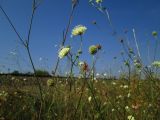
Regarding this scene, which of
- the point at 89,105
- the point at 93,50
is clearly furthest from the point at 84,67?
the point at 89,105

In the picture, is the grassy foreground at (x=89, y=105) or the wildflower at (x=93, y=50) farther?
the grassy foreground at (x=89, y=105)

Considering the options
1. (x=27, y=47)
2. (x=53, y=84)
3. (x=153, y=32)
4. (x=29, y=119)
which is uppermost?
(x=153, y=32)

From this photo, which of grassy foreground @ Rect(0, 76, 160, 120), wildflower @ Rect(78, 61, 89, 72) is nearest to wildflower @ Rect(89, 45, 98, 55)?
wildflower @ Rect(78, 61, 89, 72)

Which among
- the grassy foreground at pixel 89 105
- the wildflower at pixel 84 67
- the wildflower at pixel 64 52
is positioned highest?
the wildflower at pixel 64 52

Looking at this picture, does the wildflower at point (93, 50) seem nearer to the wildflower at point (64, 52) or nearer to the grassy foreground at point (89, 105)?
the wildflower at point (64, 52)

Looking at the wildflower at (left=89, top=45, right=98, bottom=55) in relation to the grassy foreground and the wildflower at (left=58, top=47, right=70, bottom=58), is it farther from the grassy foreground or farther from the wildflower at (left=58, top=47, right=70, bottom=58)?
the grassy foreground

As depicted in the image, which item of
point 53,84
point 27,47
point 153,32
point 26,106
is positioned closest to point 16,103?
point 26,106

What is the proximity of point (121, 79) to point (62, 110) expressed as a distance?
275cm

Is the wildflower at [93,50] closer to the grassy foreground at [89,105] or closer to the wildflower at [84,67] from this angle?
the wildflower at [84,67]

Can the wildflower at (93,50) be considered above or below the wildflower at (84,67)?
above

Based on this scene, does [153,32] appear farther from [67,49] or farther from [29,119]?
[67,49]

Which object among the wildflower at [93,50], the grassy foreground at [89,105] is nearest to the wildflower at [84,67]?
the wildflower at [93,50]

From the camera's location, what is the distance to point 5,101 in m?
4.81

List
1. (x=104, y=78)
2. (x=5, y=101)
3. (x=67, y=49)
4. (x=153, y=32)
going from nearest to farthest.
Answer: (x=67, y=49)
(x=5, y=101)
(x=153, y=32)
(x=104, y=78)
